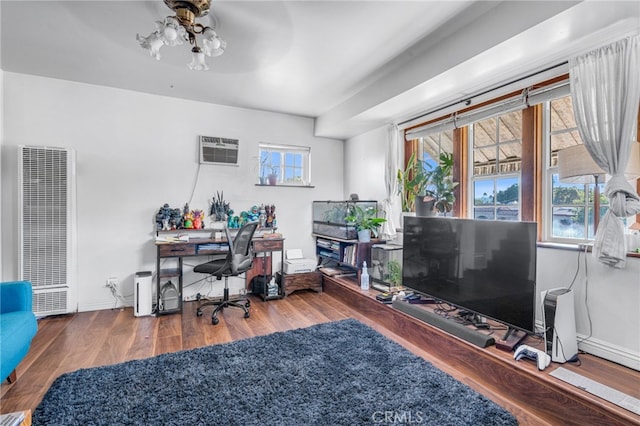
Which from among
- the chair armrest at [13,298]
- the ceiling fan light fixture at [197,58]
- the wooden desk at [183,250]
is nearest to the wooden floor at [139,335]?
the wooden desk at [183,250]

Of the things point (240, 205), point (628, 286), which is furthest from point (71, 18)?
point (628, 286)

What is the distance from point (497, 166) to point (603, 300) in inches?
50.7

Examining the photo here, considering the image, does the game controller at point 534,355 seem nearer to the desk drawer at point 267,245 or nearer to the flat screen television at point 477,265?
the flat screen television at point 477,265

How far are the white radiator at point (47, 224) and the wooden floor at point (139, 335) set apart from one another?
29 cm

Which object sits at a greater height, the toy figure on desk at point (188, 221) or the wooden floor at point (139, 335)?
the toy figure on desk at point (188, 221)

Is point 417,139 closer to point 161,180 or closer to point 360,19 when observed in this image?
point 360,19

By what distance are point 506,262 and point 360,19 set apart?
1954mm

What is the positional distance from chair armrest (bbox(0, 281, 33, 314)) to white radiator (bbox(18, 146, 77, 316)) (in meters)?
1.06

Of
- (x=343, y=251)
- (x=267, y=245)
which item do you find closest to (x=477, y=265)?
(x=343, y=251)

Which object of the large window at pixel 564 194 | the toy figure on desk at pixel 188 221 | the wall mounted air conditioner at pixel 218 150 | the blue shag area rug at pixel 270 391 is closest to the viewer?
the blue shag area rug at pixel 270 391

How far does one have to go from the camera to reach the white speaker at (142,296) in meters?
3.12

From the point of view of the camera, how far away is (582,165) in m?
1.82

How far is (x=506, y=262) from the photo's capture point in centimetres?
202

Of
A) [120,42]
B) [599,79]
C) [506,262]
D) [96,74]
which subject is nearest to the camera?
[599,79]
